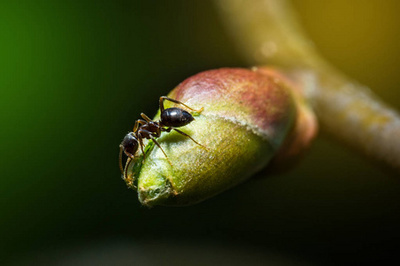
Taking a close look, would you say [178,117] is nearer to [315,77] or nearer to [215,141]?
[215,141]

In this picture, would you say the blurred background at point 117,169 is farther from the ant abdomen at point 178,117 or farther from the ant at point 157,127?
the ant abdomen at point 178,117

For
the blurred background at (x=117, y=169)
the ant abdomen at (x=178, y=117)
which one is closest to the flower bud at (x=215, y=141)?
the ant abdomen at (x=178, y=117)

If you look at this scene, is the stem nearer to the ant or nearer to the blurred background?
the blurred background

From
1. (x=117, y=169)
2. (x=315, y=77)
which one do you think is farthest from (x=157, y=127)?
(x=117, y=169)

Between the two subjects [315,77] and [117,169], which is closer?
[315,77]

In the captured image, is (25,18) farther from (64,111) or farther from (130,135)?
(130,135)

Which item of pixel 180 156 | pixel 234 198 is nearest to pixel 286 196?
pixel 234 198
